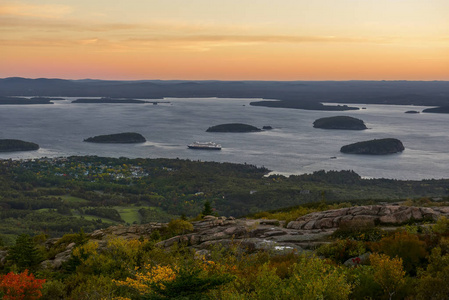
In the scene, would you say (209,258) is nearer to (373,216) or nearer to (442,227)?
(373,216)

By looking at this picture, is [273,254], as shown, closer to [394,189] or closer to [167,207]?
[167,207]

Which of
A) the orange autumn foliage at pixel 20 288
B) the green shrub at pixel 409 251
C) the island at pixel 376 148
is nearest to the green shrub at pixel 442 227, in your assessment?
the green shrub at pixel 409 251

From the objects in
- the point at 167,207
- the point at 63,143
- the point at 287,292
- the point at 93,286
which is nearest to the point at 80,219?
the point at 167,207

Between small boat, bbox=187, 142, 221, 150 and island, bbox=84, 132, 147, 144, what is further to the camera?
island, bbox=84, 132, 147, 144

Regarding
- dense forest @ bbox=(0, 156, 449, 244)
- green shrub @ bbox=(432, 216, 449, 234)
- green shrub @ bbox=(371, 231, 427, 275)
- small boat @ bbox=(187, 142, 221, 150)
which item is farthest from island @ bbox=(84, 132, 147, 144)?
green shrub @ bbox=(371, 231, 427, 275)

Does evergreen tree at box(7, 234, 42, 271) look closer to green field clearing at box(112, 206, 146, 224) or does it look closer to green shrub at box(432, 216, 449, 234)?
green shrub at box(432, 216, 449, 234)

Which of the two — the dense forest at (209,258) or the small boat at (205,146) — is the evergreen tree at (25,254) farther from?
the small boat at (205,146)

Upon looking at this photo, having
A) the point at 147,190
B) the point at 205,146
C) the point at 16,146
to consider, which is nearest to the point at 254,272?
the point at 147,190
